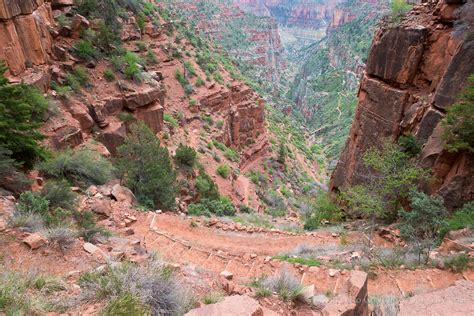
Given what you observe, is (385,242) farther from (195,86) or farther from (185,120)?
(195,86)

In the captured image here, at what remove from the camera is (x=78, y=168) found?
12914 millimetres

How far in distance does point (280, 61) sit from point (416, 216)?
15334 cm

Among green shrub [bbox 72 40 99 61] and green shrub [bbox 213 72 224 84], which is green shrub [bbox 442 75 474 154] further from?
green shrub [bbox 213 72 224 84]

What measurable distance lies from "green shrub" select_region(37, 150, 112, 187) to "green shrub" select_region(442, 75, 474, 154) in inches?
528

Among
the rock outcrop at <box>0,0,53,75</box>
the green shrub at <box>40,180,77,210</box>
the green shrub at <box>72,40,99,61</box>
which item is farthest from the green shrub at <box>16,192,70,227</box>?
the green shrub at <box>72,40,99,61</box>

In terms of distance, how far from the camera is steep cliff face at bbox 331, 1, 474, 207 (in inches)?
506

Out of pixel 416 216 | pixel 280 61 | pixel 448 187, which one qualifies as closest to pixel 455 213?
pixel 448 187

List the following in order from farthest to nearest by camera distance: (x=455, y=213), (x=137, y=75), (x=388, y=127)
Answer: (x=137, y=75) → (x=388, y=127) → (x=455, y=213)

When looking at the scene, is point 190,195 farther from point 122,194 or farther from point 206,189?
point 122,194

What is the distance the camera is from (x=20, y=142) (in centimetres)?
1023

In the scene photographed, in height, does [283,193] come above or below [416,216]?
below

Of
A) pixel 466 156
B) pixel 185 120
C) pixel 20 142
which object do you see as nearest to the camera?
pixel 20 142

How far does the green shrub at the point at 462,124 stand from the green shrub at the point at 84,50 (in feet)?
62.9

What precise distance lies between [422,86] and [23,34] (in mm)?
18700
